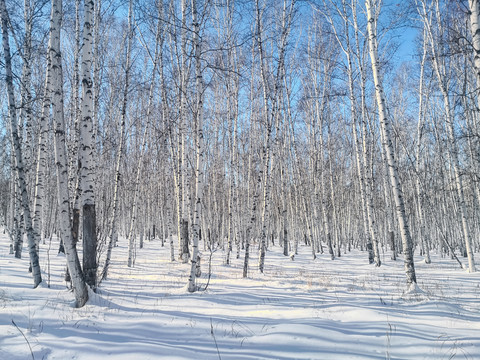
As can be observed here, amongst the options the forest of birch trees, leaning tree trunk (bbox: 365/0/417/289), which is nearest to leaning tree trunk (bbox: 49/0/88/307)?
the forest of birch trees

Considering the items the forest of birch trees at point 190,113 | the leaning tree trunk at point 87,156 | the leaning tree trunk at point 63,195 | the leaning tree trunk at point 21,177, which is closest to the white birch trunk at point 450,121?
the forest of birch trees at point 190,113

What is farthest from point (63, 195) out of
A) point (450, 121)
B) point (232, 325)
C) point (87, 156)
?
point (450, 121)

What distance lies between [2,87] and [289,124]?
1809 cm

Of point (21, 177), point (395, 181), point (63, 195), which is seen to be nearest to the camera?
point (63, 195)

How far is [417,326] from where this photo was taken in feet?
13.1

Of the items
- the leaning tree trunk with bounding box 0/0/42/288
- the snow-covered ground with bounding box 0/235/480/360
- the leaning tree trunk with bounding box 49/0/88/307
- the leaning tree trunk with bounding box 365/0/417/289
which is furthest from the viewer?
the leaning tree trunk with bounding box 365/0/417/289

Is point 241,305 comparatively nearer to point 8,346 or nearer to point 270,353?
point 270,353

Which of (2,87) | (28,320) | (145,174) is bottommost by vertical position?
(28,320)

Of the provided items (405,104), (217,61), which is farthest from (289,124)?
(405,104)

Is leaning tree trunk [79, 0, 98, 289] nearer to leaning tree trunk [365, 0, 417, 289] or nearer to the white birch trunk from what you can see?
leaning tree trunk [365, 0, 417, 289]

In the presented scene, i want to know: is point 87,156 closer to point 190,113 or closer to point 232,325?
point 232,325

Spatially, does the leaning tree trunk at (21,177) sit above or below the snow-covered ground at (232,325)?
above

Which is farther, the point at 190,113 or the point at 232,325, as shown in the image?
the point at 190,113

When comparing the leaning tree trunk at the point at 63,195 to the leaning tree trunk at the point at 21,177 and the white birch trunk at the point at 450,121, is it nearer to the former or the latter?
the leaning tree trunk at the point at 21,177
